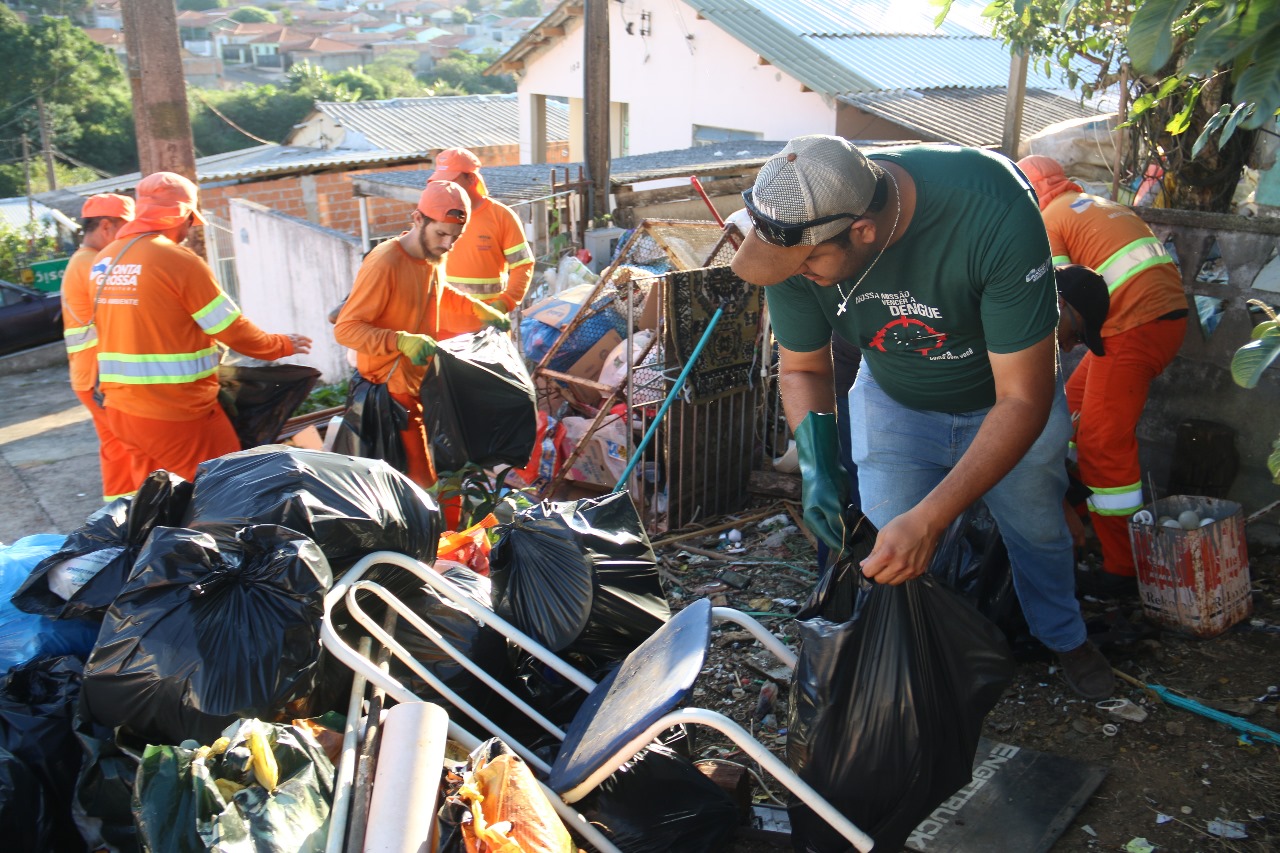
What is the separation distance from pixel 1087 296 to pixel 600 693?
224 cm

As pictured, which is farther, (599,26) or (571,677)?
(599,26)

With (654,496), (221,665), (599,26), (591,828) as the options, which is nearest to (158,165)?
(599,26)

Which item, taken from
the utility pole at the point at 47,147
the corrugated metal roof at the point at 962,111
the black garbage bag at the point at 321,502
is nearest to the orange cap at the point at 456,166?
the black garbage bag at the point at 321,502

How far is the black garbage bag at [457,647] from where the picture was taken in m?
2.63

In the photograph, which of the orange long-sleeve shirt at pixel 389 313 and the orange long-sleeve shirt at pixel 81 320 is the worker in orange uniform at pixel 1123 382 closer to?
the orange long-sleeve shirt at pixel 389 313

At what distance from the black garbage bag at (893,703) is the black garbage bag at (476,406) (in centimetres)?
233

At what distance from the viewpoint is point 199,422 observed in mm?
4180

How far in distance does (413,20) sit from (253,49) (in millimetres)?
21278

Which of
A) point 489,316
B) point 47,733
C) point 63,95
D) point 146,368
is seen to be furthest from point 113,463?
point 63,95

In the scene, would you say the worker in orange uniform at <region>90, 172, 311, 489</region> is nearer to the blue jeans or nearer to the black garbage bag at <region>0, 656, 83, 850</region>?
the black garbage bag at <region>0, 656, 83, 850</region>

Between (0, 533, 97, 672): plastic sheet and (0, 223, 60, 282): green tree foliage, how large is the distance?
12326 millimetres

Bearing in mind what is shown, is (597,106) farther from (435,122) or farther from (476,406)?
(435,122)

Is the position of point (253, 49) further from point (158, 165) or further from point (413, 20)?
point (158, 165)

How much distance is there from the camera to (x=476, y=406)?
13.6 ft
